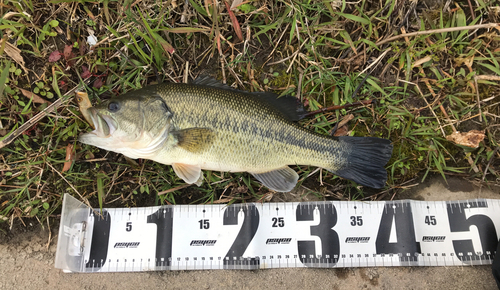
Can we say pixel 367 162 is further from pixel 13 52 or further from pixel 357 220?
pixel 13 52

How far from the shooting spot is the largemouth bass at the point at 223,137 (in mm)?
2584

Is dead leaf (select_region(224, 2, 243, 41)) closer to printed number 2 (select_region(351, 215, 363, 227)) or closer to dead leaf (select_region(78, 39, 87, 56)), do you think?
dead leaf (select_region(78, 39, 87, 56))

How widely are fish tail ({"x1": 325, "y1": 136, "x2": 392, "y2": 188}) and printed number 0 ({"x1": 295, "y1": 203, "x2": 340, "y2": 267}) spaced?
0.45 m

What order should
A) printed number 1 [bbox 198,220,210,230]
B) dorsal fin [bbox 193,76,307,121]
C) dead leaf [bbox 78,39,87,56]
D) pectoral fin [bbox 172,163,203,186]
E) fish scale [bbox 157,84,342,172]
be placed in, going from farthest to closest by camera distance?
dead leaf [bbox 78,39,87,56]
printed number 1 [bbox 198,220,210,230]
dorsal fin [bbox 193,76,307,121]
pectoral fin [bbox 172,163,203,186]
fish scale [bbox 157,84,342,172]

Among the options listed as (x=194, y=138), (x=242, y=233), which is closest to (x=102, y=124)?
(x=194, y=138)

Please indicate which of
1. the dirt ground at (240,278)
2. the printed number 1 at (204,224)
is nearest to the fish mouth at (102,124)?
the printed number 1 at (204,224)

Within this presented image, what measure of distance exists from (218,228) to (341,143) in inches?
60.0

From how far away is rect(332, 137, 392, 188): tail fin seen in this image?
290 centimetres

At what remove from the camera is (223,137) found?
2.67 m

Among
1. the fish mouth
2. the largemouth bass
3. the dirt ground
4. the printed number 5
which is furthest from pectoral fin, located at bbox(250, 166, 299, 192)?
the printed number 5

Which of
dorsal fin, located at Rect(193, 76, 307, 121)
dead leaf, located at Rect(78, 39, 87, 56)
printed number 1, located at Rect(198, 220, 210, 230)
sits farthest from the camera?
dead leaf, located at Rect(78, 39, 87, 56)

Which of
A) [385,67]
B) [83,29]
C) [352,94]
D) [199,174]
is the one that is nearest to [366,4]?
[385,67]

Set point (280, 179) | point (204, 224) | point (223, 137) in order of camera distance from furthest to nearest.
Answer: point (204, 224), point (280, 179), point (223, 137)

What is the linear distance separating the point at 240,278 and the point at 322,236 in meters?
0.96
